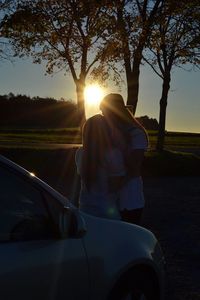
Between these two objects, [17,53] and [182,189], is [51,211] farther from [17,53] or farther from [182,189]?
[17,53]

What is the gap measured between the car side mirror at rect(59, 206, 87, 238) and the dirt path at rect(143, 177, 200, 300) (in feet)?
8.70

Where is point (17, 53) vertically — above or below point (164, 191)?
above

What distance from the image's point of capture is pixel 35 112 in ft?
319

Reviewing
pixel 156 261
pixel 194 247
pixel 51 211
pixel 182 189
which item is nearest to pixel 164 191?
pixel 182 189

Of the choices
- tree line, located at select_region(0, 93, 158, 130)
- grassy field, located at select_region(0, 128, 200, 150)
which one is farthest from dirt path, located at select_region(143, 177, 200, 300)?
tree line, located at select_region(0, 93, 158, 130)

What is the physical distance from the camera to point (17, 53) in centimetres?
2836

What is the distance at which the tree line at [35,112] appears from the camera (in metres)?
92.9

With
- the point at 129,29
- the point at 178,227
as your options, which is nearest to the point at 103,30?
the point at 129,29

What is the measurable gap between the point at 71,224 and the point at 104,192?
1.98 m

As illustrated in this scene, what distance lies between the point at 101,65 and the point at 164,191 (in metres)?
12.3

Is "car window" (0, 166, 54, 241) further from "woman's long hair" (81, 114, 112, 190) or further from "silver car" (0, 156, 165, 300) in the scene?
"woman's long hair" (81, 114, 112, 190)

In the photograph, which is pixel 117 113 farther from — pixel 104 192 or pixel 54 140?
pixel 54 140

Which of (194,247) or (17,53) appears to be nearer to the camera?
(194,247)

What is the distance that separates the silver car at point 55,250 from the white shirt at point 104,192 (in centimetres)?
125
